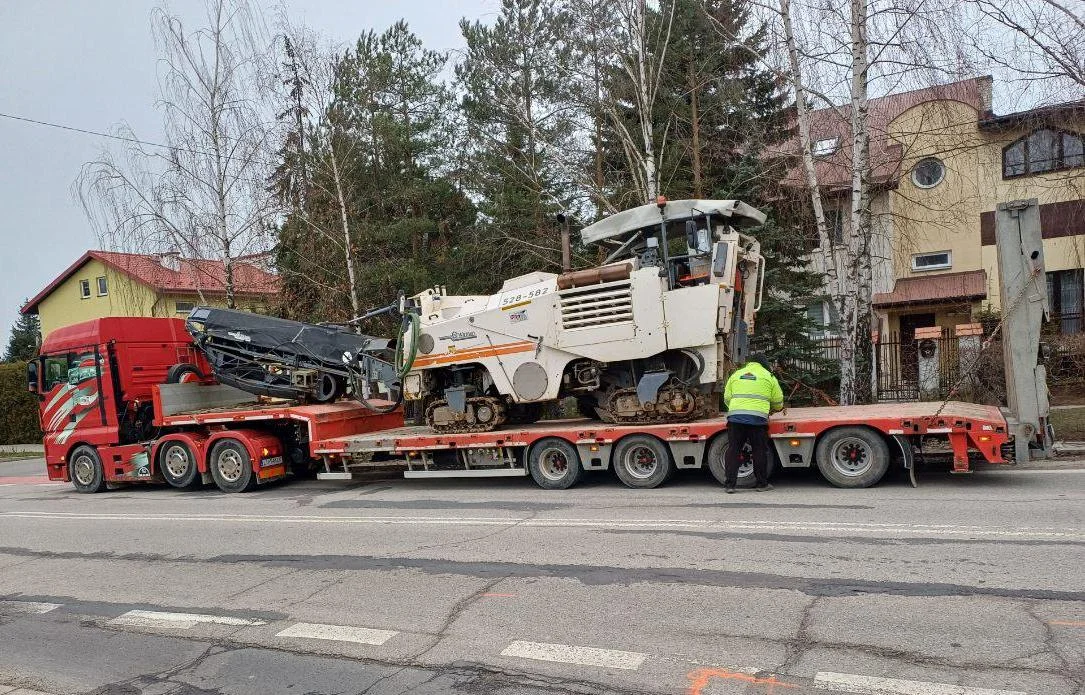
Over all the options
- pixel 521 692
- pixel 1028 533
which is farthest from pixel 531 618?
pixel 1028 533

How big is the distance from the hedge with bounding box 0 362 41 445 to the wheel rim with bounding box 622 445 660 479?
27.8 metres

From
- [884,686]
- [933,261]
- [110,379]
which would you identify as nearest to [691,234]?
[884,686]

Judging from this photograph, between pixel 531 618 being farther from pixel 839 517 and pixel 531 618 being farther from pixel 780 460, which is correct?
pixel 780 460

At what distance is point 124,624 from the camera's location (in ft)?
19.2

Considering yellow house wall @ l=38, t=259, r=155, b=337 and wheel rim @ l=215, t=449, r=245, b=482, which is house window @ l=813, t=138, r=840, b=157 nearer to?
wheel rim @ l=215, t=449, r=245, b=482

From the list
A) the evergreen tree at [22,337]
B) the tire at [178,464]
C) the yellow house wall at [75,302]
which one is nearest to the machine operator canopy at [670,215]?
the tire at [178,464]

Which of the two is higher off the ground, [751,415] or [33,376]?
[33,376]

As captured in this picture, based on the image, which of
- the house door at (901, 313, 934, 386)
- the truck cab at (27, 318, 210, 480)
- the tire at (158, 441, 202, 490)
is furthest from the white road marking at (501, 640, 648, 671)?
the house door at (901, 313, 934, 386)

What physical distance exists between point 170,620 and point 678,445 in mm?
5790

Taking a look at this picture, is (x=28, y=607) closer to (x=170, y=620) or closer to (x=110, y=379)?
(x=170, y=620)

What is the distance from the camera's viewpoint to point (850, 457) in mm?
8703

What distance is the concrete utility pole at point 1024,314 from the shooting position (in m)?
8.19

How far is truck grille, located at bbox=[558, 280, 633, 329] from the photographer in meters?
9.86

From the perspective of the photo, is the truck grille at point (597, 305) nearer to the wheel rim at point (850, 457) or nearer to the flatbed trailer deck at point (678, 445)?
the flatbed trailer deck at point (678, 445)
